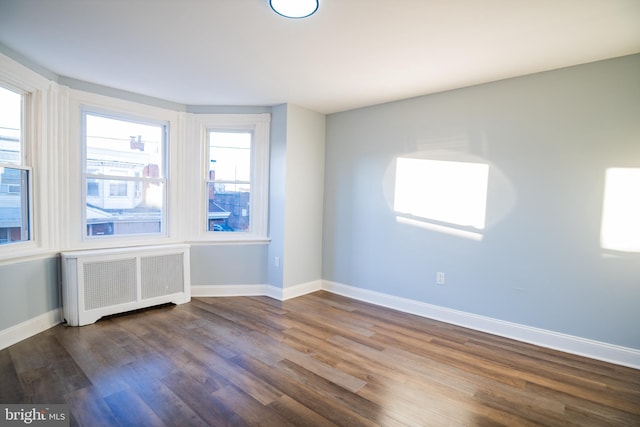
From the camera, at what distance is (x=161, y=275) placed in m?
3.67

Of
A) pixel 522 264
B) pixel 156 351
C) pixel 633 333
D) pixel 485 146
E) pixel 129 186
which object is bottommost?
pixel 156 351

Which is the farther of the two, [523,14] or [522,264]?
[522,264]

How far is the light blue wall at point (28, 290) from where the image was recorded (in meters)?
2.65

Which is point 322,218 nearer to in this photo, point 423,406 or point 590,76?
point 423,406

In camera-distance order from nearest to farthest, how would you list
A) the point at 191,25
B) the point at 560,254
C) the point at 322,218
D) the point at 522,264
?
the point at 191,25 → the point at 560,254 → the point at 522,264 → the point at 322,218

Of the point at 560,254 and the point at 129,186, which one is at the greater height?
the point at 129,186

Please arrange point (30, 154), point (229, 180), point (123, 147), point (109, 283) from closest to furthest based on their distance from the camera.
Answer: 1. point (30, 154)
2. point (109, 283)
3. point (123, 147)
4. point (229, 180)

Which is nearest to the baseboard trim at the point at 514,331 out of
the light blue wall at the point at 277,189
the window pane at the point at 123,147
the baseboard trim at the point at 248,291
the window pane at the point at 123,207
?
the baseboard trim at the point at 248,291

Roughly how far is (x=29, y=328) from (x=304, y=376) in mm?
2492

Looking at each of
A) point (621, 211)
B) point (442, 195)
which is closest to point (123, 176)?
point (442, 195)

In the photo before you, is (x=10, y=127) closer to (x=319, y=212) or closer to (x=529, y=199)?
(x=319, y=212)

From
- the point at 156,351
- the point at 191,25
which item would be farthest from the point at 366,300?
the point at 191,25

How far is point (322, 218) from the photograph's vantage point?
4492 millimetres

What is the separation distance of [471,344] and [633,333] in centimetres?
116
